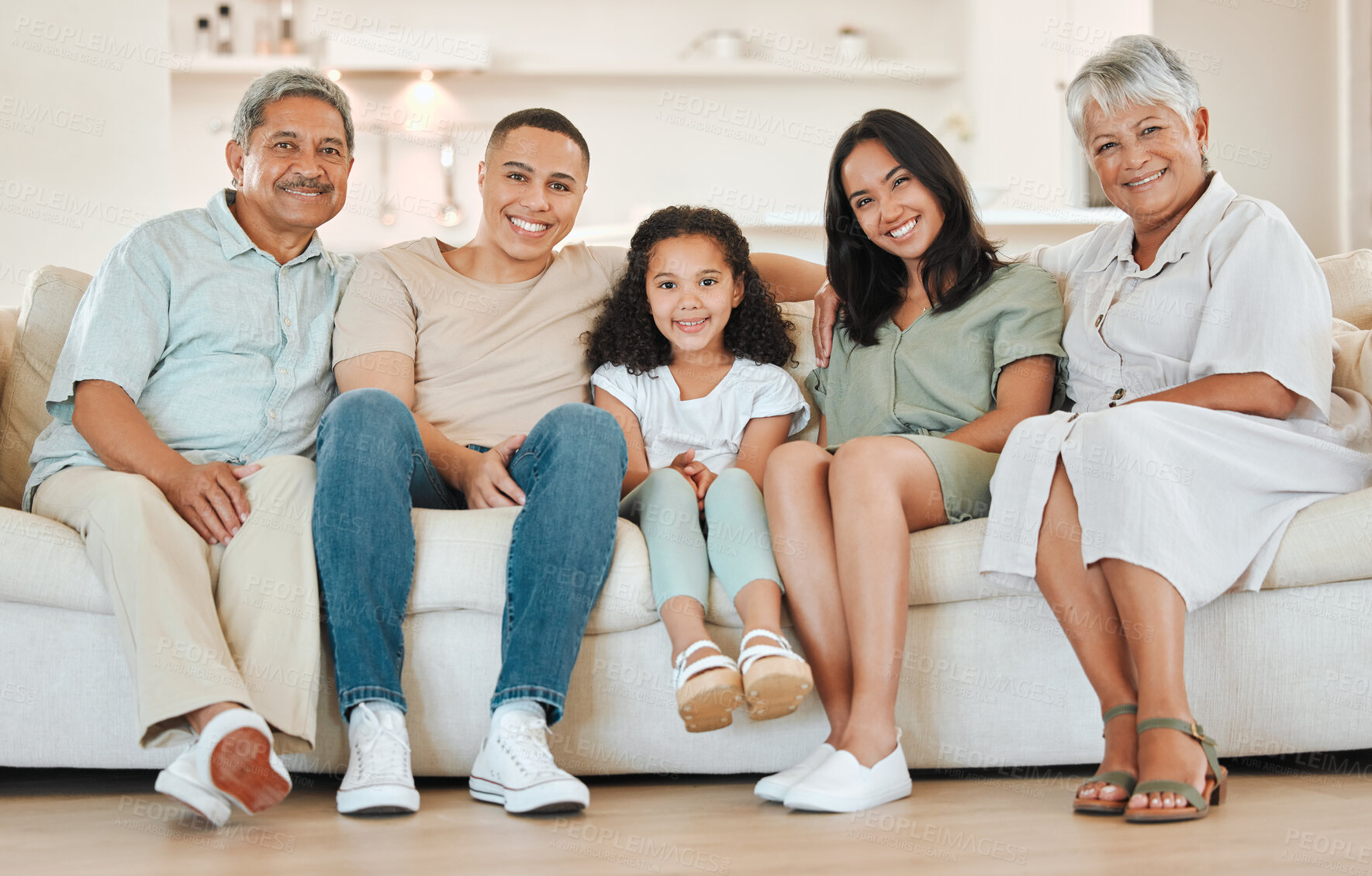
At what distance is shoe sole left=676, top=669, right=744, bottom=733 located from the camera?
142 centimetres

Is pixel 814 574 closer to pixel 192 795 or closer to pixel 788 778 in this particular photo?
pixel 788 778

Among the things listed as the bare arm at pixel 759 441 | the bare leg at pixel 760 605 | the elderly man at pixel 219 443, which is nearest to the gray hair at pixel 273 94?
the elderly man at pixel 219 443

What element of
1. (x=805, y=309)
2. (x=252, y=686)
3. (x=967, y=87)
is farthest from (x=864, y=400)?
(x=967, y=87)

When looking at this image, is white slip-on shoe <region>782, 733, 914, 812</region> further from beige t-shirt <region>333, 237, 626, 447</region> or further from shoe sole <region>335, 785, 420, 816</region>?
beige t-shirt <region>333, 237, 626, 447</region>

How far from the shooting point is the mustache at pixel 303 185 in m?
1.99

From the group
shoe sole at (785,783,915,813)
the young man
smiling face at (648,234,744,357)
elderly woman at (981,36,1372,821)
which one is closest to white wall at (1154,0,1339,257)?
elderly woman at (981,36,1372,821)

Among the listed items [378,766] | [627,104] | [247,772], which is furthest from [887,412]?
[627,104]

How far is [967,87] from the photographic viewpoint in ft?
16.8

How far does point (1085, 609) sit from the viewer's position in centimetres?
154

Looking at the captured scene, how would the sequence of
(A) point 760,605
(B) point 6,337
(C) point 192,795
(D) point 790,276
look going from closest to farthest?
1. (C) point 192,795
2. (A) point 760,605
3. (B) point 6,337
4. (D) point 790,276

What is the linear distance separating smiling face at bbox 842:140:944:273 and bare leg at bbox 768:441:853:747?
54 centimetres

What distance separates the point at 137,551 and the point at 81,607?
0.18 m

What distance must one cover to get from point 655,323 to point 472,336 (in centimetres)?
32

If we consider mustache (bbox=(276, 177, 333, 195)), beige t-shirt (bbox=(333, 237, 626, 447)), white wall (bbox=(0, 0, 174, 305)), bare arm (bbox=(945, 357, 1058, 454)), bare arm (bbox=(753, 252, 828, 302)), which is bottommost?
bare arm (bbox=(945, 357, 1058, 454))
